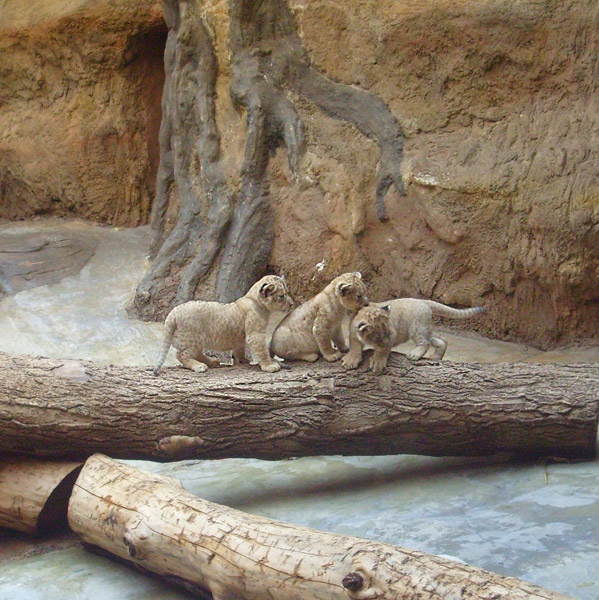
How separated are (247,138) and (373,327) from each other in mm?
4817

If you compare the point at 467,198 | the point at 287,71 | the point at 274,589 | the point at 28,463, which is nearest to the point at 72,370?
the point at 28,463

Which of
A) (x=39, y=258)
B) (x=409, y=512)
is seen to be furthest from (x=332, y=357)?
(x=39, y=258)

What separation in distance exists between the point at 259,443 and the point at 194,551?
1148mm

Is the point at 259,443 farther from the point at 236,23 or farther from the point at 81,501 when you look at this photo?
the point at 236,23

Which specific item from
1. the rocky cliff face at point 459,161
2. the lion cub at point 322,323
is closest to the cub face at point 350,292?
the lion cub at point 322,323

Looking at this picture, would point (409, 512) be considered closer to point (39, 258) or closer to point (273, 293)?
point (273, 293)

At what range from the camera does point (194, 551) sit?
161 inches

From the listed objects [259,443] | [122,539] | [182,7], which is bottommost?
[122,539]

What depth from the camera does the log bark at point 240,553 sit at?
3.26 metres

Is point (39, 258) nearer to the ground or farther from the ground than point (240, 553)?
farther from the ground

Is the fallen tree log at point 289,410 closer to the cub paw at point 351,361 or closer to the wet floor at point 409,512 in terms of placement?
the cub paw at point 351,361

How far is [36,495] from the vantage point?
510cm

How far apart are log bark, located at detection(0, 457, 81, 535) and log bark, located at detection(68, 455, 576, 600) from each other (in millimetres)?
219

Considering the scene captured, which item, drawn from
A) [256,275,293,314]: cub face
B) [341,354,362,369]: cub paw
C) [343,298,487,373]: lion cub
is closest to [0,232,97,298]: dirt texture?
[256,275,293,314]: cub face
